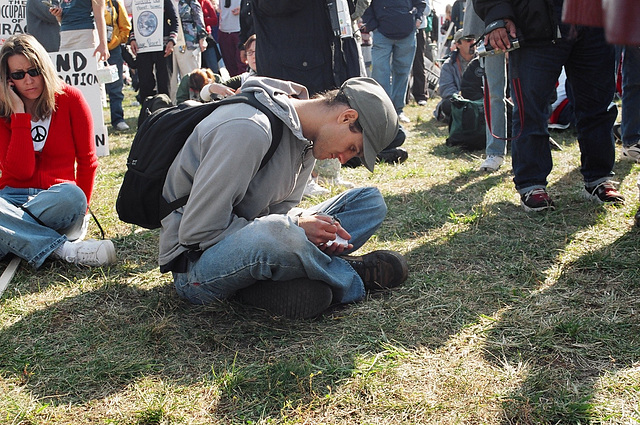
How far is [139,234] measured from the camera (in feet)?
12.4

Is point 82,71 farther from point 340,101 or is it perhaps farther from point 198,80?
point 340,101

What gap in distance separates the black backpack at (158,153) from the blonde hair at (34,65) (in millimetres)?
1166

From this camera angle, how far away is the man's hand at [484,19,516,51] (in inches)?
139

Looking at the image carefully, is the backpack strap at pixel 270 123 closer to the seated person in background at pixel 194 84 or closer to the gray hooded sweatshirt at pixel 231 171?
the gray hooded sweatshirt at pixel 231 171

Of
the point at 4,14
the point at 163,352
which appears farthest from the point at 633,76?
the point at 4,14

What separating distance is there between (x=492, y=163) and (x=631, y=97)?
121 centimetres

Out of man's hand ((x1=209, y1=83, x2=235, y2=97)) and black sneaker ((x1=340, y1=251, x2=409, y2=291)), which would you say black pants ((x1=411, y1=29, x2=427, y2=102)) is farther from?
black sneaker ((x1=340, y1=251, x2=409, y2=291))

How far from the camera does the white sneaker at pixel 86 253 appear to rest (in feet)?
10.5

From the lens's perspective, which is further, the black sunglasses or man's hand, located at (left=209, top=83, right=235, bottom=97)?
man's hand, located at (left=209, top=83, right=235, bottom=97)

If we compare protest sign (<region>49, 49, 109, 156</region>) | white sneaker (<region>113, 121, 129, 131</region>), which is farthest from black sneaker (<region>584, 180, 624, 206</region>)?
white sneaker (<region>113, 121, 129, 131</region>)

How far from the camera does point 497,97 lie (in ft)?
16.5

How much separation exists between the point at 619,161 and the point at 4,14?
5.74 metres

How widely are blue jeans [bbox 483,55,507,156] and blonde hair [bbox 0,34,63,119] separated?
9.92 feet

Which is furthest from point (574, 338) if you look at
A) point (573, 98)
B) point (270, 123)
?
point (573, 98)
